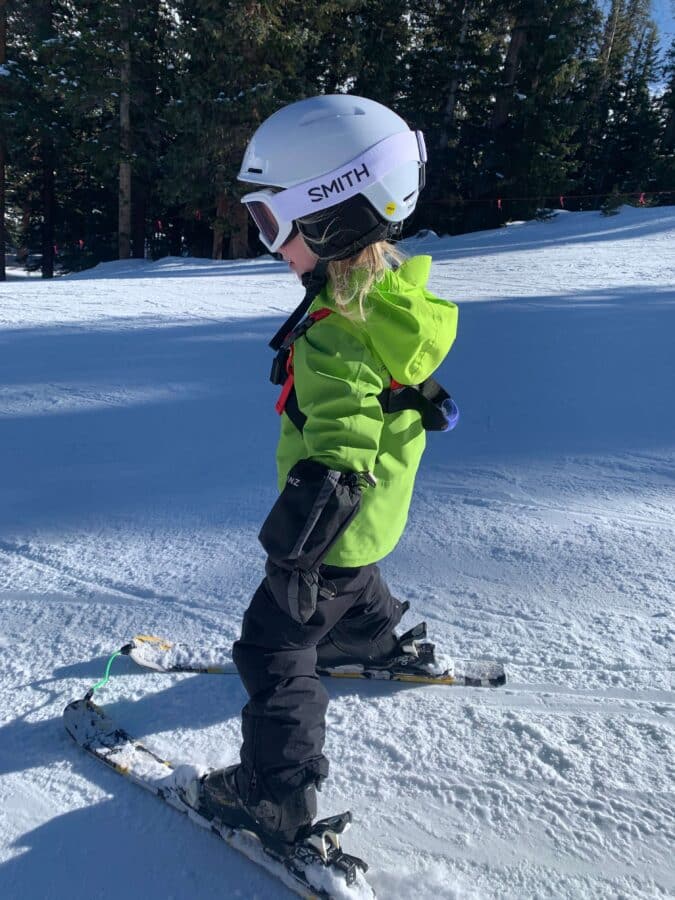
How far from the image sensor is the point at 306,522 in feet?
4.63

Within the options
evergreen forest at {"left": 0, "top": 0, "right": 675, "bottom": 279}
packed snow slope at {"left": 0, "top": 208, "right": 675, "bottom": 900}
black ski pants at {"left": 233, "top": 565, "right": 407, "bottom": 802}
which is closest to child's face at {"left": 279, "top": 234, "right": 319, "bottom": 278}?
black ski pants at {"left": 233, "top": 565, "right": 407, "bottom": 802}

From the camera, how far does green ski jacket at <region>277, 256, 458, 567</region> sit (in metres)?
1.42

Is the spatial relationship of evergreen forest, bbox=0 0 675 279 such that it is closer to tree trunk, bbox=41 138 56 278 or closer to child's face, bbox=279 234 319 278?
tree trunk, bbox=41 138 56 278

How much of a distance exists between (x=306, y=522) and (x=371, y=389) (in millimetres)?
309

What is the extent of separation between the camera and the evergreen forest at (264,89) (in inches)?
749

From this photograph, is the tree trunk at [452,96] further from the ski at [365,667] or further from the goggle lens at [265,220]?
the ski at [365,667]

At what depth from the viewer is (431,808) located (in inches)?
66.0

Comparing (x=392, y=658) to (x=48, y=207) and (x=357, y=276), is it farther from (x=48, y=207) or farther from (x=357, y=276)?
(x=48, y=207)

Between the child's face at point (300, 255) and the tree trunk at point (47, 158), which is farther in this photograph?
the tree trunk at point (47, 158)

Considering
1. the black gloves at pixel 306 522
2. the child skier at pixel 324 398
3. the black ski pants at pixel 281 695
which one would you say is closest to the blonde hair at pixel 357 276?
the child skier at pixel 324 398

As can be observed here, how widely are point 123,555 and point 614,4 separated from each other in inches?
1431

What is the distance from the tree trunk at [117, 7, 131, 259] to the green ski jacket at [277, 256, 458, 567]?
21.4m

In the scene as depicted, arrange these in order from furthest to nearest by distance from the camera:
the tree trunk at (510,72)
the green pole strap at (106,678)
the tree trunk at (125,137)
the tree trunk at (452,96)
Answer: the tree trunk at (510,72) → the tree trunk at (452,96) → the tree trunk at (125,137) → the green pole strap at (106,678)

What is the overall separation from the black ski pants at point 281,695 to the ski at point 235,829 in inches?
4.4
